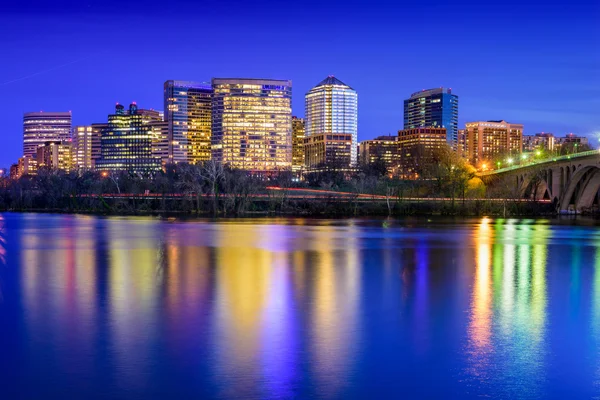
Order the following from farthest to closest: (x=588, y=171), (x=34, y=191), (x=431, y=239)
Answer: (x=34, y=191)
(x=588, y=171)
(x=431, y=239)

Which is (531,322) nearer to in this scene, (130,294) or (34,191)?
(130,294)

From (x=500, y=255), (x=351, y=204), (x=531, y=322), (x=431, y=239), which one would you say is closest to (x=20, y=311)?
(x=531, y=322)

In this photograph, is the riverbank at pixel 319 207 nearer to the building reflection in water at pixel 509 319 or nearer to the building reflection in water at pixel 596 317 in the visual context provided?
the building reflection in water at pixel 509 319

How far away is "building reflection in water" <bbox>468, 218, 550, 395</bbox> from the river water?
83mm

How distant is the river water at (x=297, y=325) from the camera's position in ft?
47.2

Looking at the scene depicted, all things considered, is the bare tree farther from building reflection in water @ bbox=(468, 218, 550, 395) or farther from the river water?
building reflection in water @ bbox=(468, 218, 550, 395)

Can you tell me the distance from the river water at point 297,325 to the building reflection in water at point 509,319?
83 mm

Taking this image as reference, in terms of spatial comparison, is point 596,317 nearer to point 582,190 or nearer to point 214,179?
point 214,179

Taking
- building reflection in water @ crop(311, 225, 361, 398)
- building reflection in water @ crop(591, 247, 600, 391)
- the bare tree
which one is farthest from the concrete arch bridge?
building reflection in water @ crop(311, 225, 361, 398)

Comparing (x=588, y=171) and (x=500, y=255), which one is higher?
(x=588, y=171)

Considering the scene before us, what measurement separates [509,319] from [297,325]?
282 inches

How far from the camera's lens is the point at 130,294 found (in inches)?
963

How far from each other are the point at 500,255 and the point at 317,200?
224 ft

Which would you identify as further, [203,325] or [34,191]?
[34,191]
